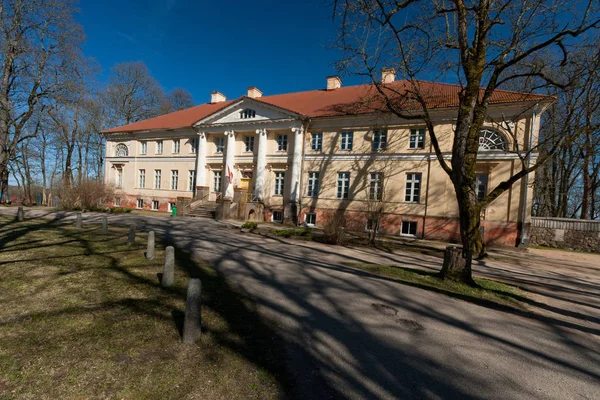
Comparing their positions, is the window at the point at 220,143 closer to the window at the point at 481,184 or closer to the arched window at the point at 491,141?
the arched window at the point at 491,141

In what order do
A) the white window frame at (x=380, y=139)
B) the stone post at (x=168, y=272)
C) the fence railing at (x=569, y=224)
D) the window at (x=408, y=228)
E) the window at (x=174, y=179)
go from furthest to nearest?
the window at (x=174, y=179), the white window frame at (x=380, y=139), the window at (x=408, y=228), the fence railing at (x=569, y=224), the stone post at (x=168, y=272)

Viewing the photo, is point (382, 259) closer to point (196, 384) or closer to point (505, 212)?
point (196, 384)

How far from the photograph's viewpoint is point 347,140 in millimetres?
19234

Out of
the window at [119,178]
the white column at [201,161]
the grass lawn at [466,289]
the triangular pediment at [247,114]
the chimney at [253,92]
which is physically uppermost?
the chimney at [253,92]

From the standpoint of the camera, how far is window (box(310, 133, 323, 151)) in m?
20.1

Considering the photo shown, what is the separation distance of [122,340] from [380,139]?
17.9 m

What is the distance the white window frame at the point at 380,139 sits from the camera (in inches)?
714

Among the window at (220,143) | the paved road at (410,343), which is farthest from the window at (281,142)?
the paved road at (410,343)

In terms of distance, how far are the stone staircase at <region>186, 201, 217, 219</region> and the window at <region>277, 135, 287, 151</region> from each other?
7226 millimetres

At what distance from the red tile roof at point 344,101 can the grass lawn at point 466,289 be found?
809cm

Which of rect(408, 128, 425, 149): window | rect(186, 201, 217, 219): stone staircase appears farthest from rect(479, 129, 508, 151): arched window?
rect(186, 201, 217, 219): stone staircase

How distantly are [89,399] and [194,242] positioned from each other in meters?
8.03

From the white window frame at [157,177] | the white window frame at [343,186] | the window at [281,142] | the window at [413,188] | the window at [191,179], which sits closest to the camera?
the window at [413,188]

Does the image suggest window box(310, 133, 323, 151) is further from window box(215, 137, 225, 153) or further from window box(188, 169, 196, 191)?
window box(188, 169, 196, 191)
